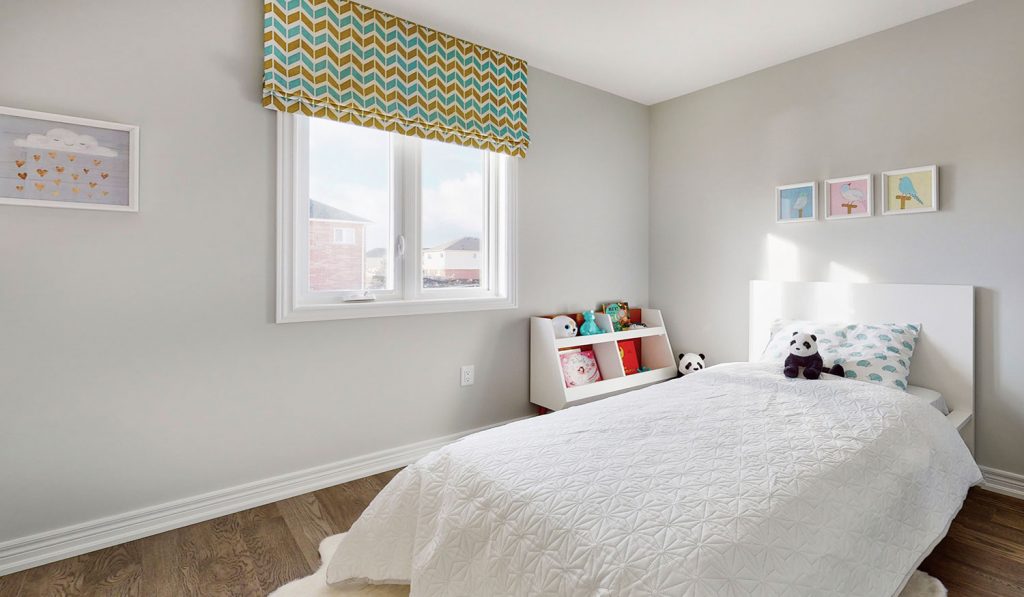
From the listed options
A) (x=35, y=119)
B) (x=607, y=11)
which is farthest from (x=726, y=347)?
(x=35, y=119)

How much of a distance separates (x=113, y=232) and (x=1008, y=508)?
3.88m

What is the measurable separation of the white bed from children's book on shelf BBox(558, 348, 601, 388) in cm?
108

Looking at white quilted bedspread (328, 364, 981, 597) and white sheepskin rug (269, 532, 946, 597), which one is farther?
white sheepskin rug (269, 532, 946, 597)

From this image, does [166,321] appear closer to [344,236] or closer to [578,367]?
[344,236]

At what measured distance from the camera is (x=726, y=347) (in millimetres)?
3350

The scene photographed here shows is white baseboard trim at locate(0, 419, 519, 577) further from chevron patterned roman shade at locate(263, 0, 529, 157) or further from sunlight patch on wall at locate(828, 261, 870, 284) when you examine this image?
sunlight patch on wall at locate(828, 261, 870, 284)

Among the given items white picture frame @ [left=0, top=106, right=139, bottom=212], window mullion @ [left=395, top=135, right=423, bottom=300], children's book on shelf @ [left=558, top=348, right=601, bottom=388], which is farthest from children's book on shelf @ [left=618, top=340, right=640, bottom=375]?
white picture frame @ [left=0, top=106, right=139, bottom=212]

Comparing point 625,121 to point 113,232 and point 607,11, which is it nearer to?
point 607,11

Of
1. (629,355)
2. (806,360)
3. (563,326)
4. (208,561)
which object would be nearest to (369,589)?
(208,561)

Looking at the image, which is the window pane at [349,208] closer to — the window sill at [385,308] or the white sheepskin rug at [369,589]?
the window sill at [385,308]

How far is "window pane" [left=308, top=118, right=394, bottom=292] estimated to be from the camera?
2.42m

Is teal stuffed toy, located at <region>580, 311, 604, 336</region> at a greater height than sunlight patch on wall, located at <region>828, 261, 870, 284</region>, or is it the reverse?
sunlight patch on wall, located at <region>828, 261, 870, 284</region>

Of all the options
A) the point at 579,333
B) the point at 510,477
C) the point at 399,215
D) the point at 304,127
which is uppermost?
the point at 304,127

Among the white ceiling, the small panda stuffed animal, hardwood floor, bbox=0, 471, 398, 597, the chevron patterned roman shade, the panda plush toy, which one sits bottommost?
hardwood floor, bbox=0, 471, 398, 597
